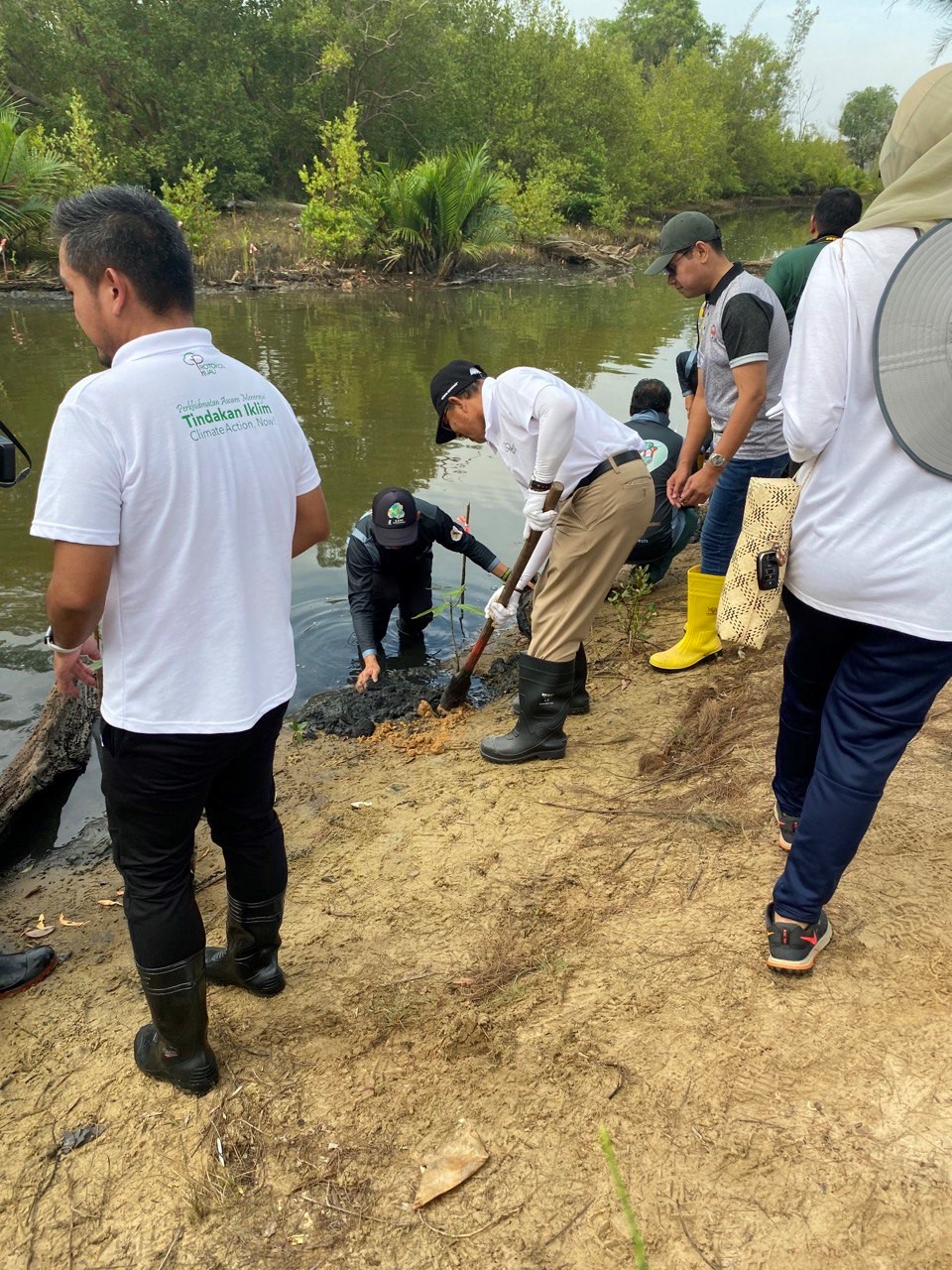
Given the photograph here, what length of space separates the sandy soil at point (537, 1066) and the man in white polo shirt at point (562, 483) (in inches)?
23.8

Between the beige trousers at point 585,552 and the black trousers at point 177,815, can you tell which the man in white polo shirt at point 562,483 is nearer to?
the beige trousers at point 585,552

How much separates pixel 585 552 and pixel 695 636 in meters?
1.31

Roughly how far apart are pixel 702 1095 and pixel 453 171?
22425 mm

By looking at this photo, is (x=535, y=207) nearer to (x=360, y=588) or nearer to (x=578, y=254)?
(x=578, y=254)

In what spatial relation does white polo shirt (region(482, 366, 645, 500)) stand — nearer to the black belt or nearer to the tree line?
the black belt

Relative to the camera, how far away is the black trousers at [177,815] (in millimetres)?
1891

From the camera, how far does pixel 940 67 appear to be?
1825mm

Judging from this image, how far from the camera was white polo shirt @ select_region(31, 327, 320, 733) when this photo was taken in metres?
1.64

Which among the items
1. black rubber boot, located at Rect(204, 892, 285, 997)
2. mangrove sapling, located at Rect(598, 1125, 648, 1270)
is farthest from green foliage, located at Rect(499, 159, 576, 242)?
mangrove sapling, located at Rect(598, 1125, 648, 1270)

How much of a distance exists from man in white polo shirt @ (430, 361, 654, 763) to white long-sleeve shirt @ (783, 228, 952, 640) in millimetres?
1489

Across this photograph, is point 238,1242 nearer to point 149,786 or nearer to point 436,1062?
point 436,1062

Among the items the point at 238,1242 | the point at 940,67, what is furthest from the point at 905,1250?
the point at 940,67

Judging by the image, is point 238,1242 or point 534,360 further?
point 534,360

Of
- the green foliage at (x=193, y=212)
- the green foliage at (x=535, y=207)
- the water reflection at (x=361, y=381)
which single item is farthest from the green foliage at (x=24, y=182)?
the green foliage at (x=535, y=207)
